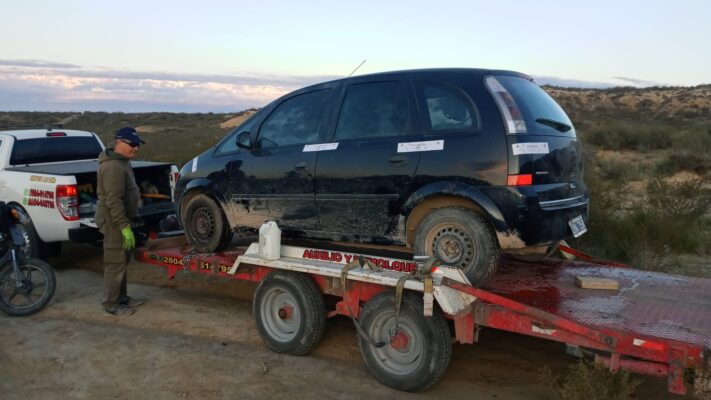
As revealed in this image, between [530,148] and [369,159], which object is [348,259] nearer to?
[369,159]

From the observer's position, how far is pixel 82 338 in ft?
17.9

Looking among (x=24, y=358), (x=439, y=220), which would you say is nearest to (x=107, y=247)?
(x=24, y=358)

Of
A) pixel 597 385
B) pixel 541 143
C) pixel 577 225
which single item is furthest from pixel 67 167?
pixel 597 385

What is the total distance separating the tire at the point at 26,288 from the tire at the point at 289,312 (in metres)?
2.75

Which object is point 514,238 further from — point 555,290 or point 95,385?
point 95,385

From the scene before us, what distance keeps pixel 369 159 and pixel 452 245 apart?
0.98 meters

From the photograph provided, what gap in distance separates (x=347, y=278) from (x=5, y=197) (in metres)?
5.51

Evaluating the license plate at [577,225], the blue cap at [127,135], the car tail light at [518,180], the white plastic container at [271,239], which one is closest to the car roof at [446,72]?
the car tail light at [518,180]

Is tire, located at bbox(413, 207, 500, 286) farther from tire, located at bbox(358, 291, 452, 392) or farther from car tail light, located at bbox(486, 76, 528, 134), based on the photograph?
car tail light, located at bbox(486, 76, 528, 134)

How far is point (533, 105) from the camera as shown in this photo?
4348 mm

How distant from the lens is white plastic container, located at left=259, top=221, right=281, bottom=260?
4965 millimetres

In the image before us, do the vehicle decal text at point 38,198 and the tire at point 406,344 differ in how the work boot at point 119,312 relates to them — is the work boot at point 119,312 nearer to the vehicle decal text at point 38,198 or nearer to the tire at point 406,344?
the vehicle decal text at point 38,198

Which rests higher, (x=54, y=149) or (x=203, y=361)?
(x=54, y=149)

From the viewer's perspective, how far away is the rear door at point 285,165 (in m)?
5.09
